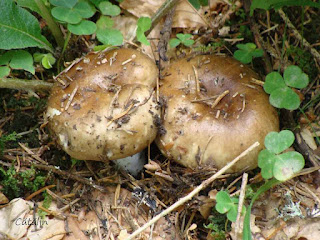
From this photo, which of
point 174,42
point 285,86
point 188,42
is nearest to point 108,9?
point 174,42

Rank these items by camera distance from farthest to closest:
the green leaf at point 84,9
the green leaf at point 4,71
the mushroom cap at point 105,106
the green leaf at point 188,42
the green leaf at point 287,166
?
the green leaf at point 188,42 → the green leaf at point 84,9 → the green leaf at point 4,71 → the mushroom cap at point 105,106 → the green leaf at point 287,166

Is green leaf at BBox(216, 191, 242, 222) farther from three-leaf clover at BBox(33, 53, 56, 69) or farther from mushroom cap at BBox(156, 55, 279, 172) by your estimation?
three-leaf clover at BBox(33, 53, 56, 69)

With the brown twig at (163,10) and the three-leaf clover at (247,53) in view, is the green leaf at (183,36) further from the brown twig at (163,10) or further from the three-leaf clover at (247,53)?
the three-leaf clover at (247,53)

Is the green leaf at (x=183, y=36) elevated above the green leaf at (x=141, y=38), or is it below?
below

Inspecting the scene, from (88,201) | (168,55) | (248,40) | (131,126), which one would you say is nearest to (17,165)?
(88,201)

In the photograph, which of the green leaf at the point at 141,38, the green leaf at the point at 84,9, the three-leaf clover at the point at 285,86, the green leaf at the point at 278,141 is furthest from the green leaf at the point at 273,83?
the green leaf at the point at 84,9

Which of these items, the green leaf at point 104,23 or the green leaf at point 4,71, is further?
the green leaf at point 104,23

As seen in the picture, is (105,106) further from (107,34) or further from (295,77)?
(295,77)

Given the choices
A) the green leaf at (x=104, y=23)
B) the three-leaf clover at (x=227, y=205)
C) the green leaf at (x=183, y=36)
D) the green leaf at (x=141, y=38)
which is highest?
the green leaf at (x=141, y=38)
